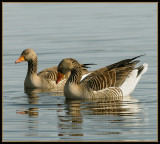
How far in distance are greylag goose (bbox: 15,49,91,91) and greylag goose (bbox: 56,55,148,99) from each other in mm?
2176

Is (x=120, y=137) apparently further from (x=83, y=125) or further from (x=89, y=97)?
(x=89, y=97)

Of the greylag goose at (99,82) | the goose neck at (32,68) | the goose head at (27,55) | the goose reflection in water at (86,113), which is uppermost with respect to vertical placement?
the goose head at (27,55)

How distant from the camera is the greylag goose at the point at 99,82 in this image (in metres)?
18.3

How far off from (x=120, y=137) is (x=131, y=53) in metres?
12.0

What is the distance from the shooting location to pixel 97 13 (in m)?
41.1

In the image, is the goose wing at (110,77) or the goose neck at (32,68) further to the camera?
the goose neck at (32,68)

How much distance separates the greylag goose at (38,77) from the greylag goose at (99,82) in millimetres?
2176

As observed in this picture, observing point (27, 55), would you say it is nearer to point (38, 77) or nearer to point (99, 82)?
point (38, 77)

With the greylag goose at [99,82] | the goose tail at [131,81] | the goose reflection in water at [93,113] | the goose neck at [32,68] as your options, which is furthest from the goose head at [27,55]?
the goose tail at [131,81]

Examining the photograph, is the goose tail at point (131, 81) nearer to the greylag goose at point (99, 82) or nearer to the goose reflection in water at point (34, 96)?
the greylag goose at point (99, 82)

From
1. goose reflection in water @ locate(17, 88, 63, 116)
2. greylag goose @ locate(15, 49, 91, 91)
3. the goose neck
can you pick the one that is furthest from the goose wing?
the goose neck

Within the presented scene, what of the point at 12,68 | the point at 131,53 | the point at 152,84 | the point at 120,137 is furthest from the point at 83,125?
the point at 131,53

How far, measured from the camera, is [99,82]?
18422 millimetres

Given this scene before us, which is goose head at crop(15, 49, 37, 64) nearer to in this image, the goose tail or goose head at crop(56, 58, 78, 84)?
goose head at crop(56, 58, 78, 84)
